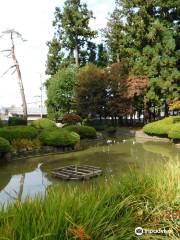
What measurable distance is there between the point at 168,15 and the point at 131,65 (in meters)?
5.74

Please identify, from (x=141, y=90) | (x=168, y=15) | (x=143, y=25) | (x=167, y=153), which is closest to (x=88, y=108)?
Result: (x=141, y=90)

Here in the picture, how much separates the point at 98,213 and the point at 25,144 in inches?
535

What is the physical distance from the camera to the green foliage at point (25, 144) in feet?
55.3

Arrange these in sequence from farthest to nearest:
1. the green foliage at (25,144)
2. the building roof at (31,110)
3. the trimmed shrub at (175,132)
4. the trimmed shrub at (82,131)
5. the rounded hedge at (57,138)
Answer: the building roof at (31,110) → the trimmed shrub at (82,131) → the trimmed shrub at (175,132) → the rounded hedge at (57,138) → the green foliage at (25,144)

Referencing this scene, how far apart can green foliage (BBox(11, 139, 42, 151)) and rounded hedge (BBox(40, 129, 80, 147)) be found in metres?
0.50

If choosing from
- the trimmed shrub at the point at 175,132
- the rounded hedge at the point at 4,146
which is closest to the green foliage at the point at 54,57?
the trimmed shrub at the point at 175,132

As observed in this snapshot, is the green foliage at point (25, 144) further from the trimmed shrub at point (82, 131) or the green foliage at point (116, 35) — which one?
the green foliage at point (116, 35)

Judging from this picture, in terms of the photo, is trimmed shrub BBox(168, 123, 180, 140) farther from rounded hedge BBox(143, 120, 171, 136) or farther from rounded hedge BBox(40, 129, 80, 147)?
rounded hedge BBox(40, 129, 80, 147)

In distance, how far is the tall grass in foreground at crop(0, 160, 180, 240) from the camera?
3.50 m

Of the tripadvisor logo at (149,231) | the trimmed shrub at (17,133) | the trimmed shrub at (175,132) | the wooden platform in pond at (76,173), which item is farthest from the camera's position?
the trimmed shrub at (175,132)

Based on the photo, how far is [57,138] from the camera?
18.3 metres

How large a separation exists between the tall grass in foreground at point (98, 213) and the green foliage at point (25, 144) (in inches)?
479

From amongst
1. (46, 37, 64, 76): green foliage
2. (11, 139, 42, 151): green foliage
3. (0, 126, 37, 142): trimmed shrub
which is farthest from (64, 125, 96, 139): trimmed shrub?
(46, 37, 64, 76): green foliage

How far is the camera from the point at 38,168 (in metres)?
14.0
